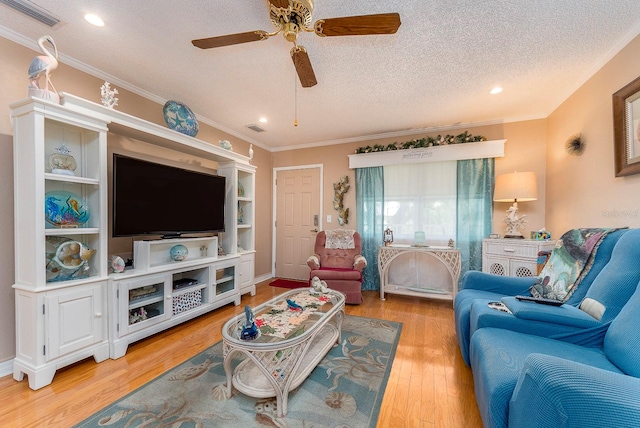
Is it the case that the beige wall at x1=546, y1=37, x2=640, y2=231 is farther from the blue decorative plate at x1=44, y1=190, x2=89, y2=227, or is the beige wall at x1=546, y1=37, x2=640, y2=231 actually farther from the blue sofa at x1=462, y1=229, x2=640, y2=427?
the blue decorative plate at x1=44, y1=190, x2=89, y2=227

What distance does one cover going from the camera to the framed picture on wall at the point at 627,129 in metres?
1.76

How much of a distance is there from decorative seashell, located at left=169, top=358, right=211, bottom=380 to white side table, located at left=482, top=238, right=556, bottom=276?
10.7 ft

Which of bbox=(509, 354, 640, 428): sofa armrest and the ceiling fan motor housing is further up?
the ceiling fan motor housing

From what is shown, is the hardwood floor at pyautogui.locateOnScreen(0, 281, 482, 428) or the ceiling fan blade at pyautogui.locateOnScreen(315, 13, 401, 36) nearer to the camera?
the ceiling fan blade at pyautogui.locateOnScreen(315, 13, 401, 36)

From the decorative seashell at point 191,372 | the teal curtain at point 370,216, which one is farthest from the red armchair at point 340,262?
the decorative seashell at point 191,372

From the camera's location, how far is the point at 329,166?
4414 millimetres

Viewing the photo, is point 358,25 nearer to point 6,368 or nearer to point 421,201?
point 421,201

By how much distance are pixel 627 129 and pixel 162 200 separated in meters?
4.04

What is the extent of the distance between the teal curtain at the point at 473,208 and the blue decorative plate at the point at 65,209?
423cm

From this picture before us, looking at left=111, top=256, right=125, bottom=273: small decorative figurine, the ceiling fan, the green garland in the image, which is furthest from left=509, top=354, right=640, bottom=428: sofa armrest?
the green garland

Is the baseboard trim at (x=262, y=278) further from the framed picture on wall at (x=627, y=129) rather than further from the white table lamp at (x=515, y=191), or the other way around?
the framed picture on wall at (x=627, y=129)

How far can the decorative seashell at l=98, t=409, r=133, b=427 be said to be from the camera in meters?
1.37

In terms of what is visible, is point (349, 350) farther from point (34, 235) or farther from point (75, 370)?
point (34, 235)

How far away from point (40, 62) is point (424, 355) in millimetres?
3661
